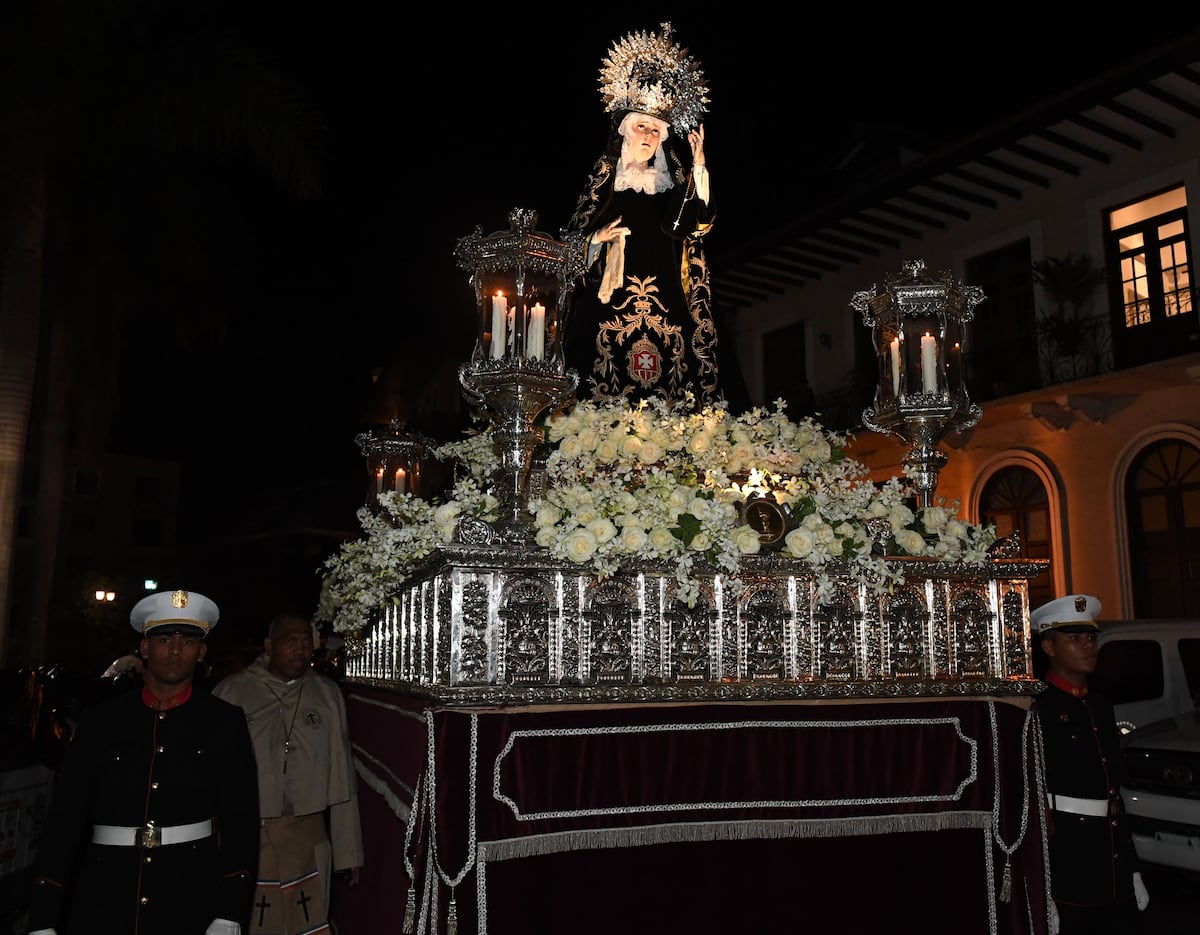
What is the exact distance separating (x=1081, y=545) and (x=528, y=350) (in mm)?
14678

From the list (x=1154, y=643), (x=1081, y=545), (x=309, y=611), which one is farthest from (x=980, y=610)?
(x=1081, y=545)

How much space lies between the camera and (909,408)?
5.84 metres

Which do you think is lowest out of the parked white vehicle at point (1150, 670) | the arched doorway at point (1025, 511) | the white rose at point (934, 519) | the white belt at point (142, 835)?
the white belt at point (142, 835)

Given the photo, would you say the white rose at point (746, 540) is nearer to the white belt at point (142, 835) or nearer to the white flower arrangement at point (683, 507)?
the white flower arrangement at point (683, 507)

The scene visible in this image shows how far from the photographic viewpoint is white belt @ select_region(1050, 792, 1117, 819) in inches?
192

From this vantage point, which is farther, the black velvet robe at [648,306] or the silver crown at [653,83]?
the silver crown at [653,83]

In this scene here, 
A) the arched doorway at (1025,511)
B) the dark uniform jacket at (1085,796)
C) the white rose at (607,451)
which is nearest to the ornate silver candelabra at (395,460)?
the white rose at (607,451)

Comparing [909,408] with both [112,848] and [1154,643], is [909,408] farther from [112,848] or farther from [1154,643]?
[1154,643]

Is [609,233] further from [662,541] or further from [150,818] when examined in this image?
[150,818]

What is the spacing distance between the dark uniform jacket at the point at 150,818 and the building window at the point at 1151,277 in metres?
15.5

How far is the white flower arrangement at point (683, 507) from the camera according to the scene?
4.48m

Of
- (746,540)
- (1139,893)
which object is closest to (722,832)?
(746,540)

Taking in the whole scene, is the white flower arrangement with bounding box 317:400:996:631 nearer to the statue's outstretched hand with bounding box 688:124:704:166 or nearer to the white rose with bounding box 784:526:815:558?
the white rose with bounding box 784:526:815:558

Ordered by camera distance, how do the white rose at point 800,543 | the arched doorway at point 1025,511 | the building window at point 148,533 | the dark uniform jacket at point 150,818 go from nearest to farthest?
the dark uniform jacket at point 150,818
the white rose at point 800,543
the arched doorway at point 1025,511
the building window at point 148,533
